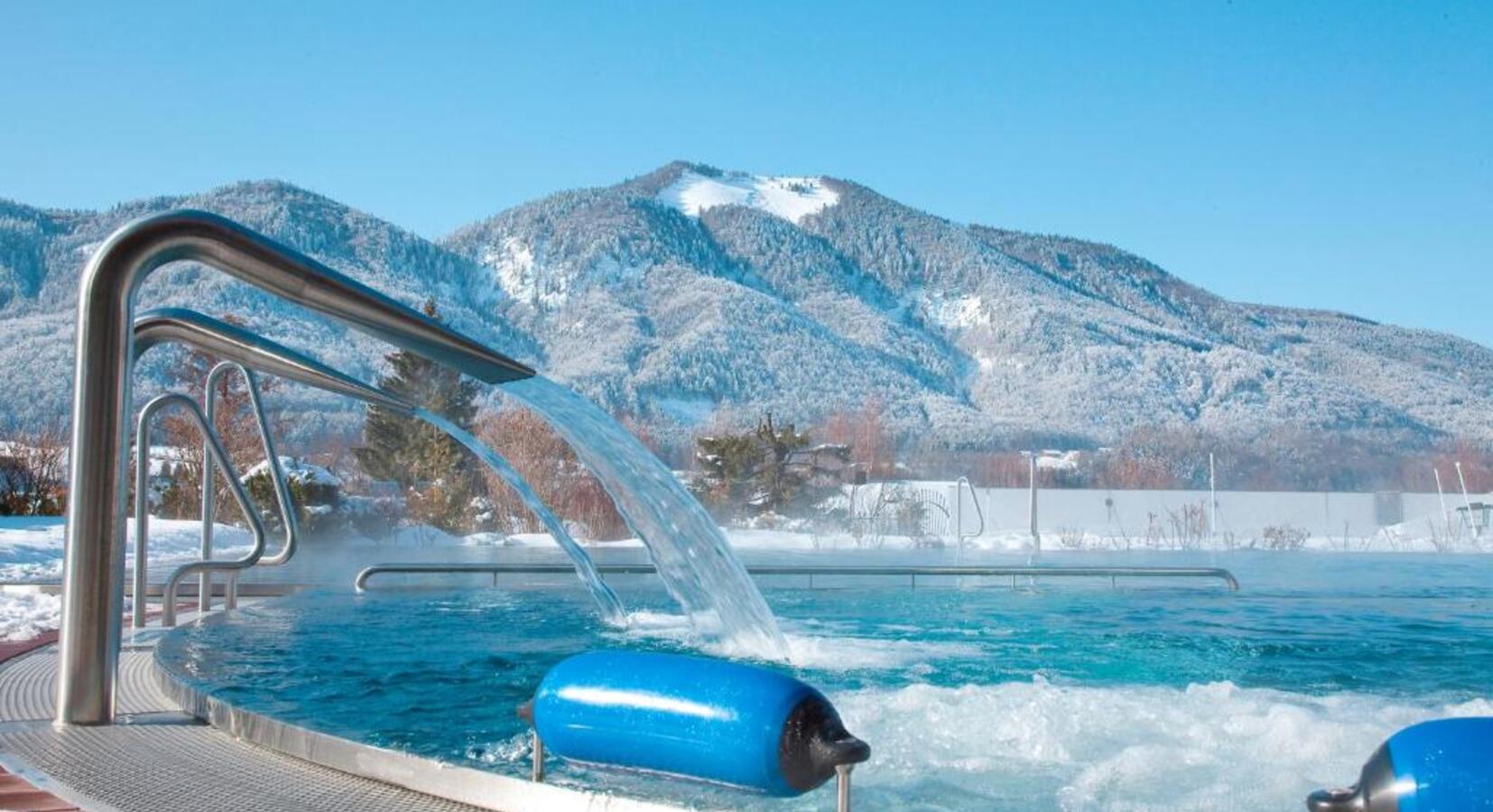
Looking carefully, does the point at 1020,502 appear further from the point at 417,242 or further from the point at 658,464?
the point at 417,242

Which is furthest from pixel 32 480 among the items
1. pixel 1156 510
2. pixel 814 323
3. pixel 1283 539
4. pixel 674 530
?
pixel 814 323

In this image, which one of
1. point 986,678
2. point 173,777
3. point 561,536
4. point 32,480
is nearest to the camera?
point 173,777

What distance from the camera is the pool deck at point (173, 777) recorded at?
233 cm

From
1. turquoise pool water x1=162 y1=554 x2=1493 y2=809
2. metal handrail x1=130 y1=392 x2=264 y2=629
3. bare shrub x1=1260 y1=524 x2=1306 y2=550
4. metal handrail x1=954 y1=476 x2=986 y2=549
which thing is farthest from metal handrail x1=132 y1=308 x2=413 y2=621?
bare shrub x1=1260 y1=524 x2=1306 y2=550

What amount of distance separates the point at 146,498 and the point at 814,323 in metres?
68.4

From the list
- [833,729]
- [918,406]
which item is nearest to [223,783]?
[833,729]

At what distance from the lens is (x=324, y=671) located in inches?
191

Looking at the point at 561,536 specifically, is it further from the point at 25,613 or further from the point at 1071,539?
the point at 1071,539

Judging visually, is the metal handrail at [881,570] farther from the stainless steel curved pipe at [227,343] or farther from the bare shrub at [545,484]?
the bare shrub at [545,484]

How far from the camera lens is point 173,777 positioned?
8.57 ft

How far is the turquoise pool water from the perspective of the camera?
129 inches

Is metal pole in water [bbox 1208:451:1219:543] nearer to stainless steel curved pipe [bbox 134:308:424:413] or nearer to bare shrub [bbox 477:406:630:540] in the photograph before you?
bare shrub [bbox 477:406:630:540]

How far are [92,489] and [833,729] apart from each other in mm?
1866

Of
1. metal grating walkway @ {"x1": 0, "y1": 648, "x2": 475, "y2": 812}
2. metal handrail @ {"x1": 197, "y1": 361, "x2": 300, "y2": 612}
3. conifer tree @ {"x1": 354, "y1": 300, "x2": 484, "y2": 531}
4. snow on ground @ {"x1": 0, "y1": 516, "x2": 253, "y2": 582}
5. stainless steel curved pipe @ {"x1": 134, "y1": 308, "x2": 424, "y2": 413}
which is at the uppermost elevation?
conifer tree @ {"x1": 354, "y1": 300, "x2": 484, "y2": 531}
